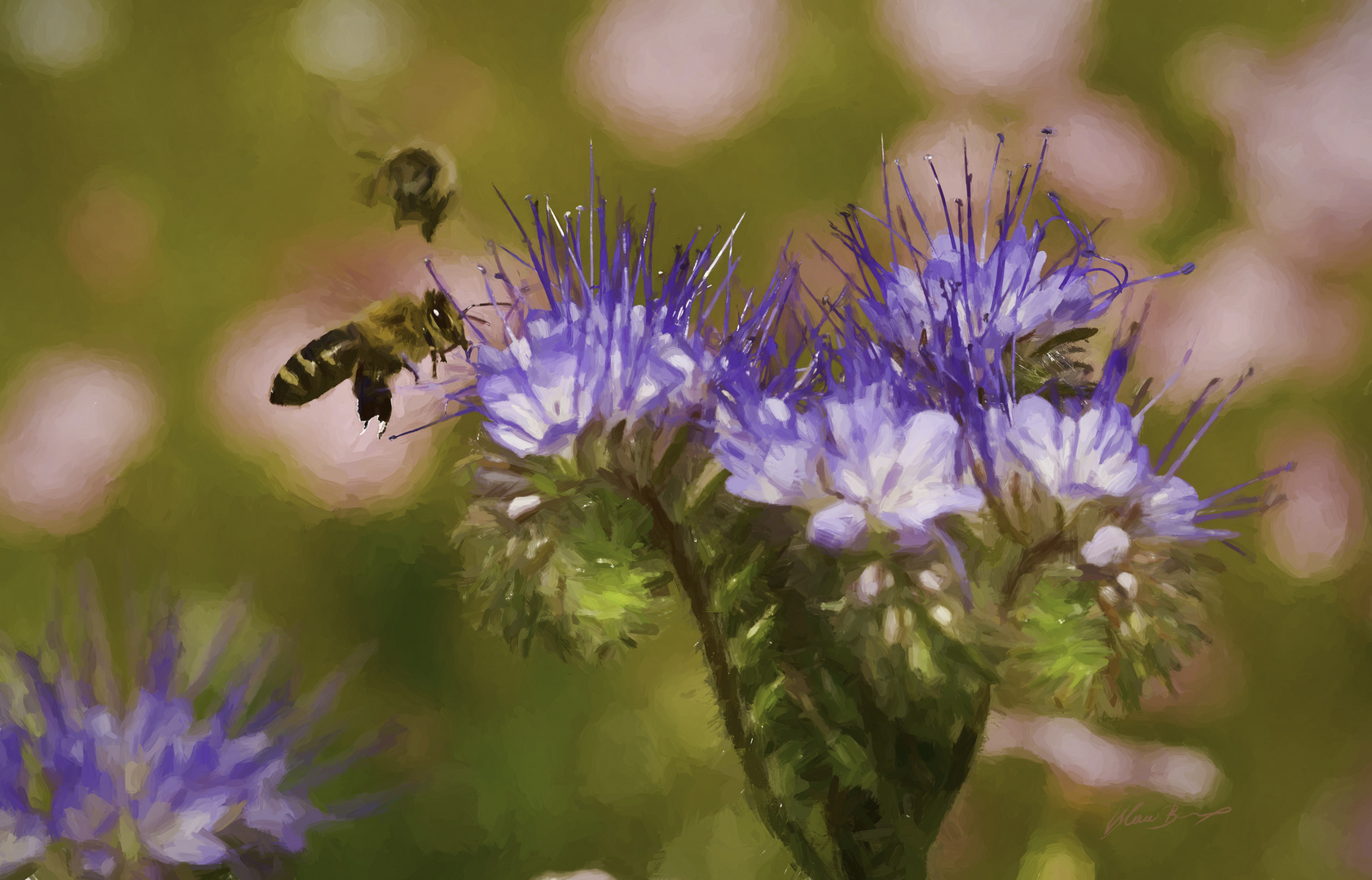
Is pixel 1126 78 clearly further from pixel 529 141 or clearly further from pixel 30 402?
pixel 30 402

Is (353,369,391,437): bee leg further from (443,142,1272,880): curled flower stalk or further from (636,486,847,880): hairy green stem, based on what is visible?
(636,486,847,880): hairy green stem

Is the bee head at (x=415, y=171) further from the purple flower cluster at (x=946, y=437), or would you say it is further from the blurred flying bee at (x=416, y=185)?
the purple flower cluster at (x=946, y=437)

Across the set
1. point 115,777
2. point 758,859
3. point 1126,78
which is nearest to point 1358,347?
point 1126,78

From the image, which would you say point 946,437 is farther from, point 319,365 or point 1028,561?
point 319,365

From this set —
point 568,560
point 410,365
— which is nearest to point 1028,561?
point 568,560
